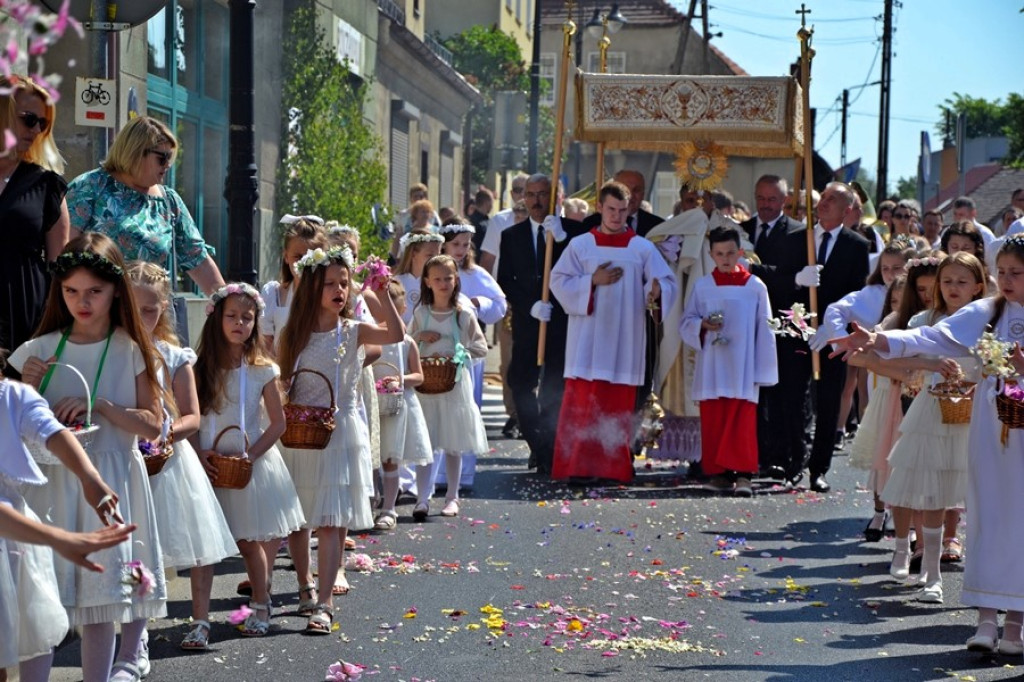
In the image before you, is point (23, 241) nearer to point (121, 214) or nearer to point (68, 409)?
point (121, 214)

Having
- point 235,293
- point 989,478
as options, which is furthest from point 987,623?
point 235,293

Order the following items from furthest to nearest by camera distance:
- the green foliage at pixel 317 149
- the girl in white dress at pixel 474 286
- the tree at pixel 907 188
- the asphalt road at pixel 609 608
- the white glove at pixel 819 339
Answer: the tree at pixel 907 188 → the green foliage at pixel 317 149 → the girl in white dress at pixel 474 286 → the white glove at pixel 819 339 → the asphalt road at pixel 609 608

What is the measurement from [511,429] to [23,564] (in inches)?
476

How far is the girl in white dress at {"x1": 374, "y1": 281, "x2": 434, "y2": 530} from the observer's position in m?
10.8

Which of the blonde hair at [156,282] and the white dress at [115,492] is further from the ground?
the blonde hair at [156,282]

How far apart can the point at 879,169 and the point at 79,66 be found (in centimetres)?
3755

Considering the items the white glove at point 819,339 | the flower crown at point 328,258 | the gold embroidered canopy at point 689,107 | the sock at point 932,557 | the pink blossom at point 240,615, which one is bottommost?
the pink blossom at point 240,615

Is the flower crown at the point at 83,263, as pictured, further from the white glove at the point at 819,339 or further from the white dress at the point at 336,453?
the white glove at the point at 819,339

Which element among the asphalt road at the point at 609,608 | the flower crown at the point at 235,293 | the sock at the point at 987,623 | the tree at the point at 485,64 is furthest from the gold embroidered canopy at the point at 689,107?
the tree at the point at 485,64

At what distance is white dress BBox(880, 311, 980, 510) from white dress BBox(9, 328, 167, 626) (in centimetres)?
416

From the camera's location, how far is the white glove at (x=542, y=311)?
14.1 m

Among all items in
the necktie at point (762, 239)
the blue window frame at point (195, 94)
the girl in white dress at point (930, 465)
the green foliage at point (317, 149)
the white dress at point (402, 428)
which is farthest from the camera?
the green foliage at point (317, 149)

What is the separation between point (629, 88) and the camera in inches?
576

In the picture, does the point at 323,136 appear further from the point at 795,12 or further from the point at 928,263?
the point at 928,263
